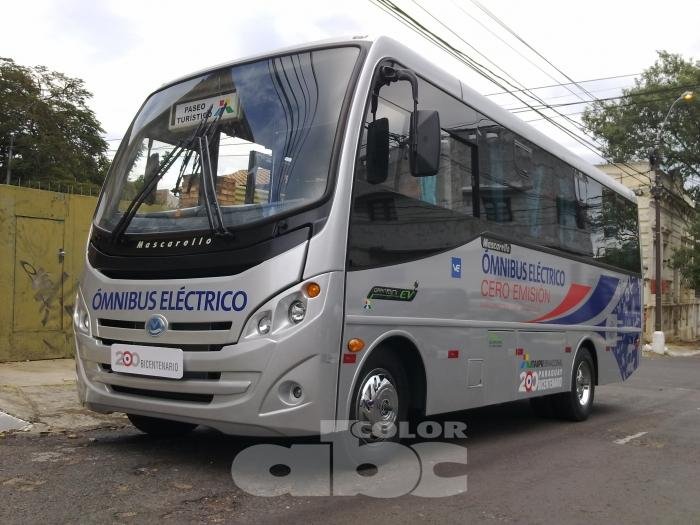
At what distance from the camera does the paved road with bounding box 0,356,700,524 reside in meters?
4.30

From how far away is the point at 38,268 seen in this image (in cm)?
1027

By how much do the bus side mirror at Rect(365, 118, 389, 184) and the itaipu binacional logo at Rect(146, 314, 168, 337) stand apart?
1765mm

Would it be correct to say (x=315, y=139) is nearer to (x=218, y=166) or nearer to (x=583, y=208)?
Result: (x=218, y=166)

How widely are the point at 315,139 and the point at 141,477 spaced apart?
2659 millimetres

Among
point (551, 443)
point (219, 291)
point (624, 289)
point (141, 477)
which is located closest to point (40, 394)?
point (141, 477)

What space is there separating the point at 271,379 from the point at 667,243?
1433 inches

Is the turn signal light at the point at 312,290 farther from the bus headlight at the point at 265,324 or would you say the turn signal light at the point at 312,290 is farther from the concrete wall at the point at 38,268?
the concrete wall at the point at 38,268

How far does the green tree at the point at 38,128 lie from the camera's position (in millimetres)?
37250

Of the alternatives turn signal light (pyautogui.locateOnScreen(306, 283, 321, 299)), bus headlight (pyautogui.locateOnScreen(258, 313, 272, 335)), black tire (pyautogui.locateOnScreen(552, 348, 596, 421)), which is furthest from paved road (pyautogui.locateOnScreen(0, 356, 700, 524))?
turn signal light (pyautogui.locateOnScreen(306, 283, 321, 299))

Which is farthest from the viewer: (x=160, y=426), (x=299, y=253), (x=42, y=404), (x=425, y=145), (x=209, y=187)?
(x=42, y=404)

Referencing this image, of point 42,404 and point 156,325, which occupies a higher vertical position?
point 156,325

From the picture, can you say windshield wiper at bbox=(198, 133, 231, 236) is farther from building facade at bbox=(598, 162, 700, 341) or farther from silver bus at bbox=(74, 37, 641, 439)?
building facade at bbox=(598, 162, 700, 341)

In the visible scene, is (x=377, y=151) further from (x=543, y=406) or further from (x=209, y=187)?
(x=543, y=406)

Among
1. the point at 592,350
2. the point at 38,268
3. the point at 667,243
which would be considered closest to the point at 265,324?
the point at 592,350
